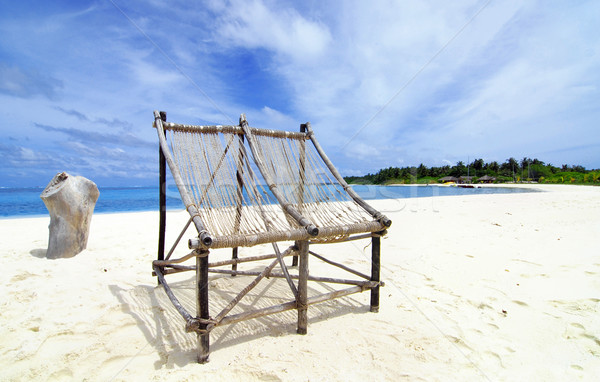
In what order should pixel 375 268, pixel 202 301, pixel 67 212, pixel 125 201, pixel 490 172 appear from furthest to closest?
pixel 490 172 < pixel 125 201 < pixel 67 212 < pixel 375 268 < pixel 202 301

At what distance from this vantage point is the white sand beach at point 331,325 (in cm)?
180

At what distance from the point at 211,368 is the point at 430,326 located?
160 centimetres

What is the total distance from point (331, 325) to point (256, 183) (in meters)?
1.35

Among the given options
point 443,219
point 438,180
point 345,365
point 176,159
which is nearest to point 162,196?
point 176,159

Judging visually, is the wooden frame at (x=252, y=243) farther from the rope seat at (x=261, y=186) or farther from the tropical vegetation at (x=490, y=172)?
the tropical vegetation at (x=490, y=172)

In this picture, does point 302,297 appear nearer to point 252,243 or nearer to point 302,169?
point 252,243

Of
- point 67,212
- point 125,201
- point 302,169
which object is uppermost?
point 302,169

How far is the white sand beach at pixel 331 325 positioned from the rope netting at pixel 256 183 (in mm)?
823

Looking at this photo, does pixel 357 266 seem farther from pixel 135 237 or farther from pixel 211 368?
pixel 135 237

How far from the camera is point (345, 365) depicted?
73.0 inches

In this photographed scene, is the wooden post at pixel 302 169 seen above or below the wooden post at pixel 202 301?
above

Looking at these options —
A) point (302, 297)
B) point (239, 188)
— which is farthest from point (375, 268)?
point (239, 188)

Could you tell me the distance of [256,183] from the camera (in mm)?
2713

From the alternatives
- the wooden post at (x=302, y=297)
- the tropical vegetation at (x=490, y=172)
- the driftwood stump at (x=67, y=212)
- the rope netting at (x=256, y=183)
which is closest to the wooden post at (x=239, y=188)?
the rope netting at (x=256, y=183)
